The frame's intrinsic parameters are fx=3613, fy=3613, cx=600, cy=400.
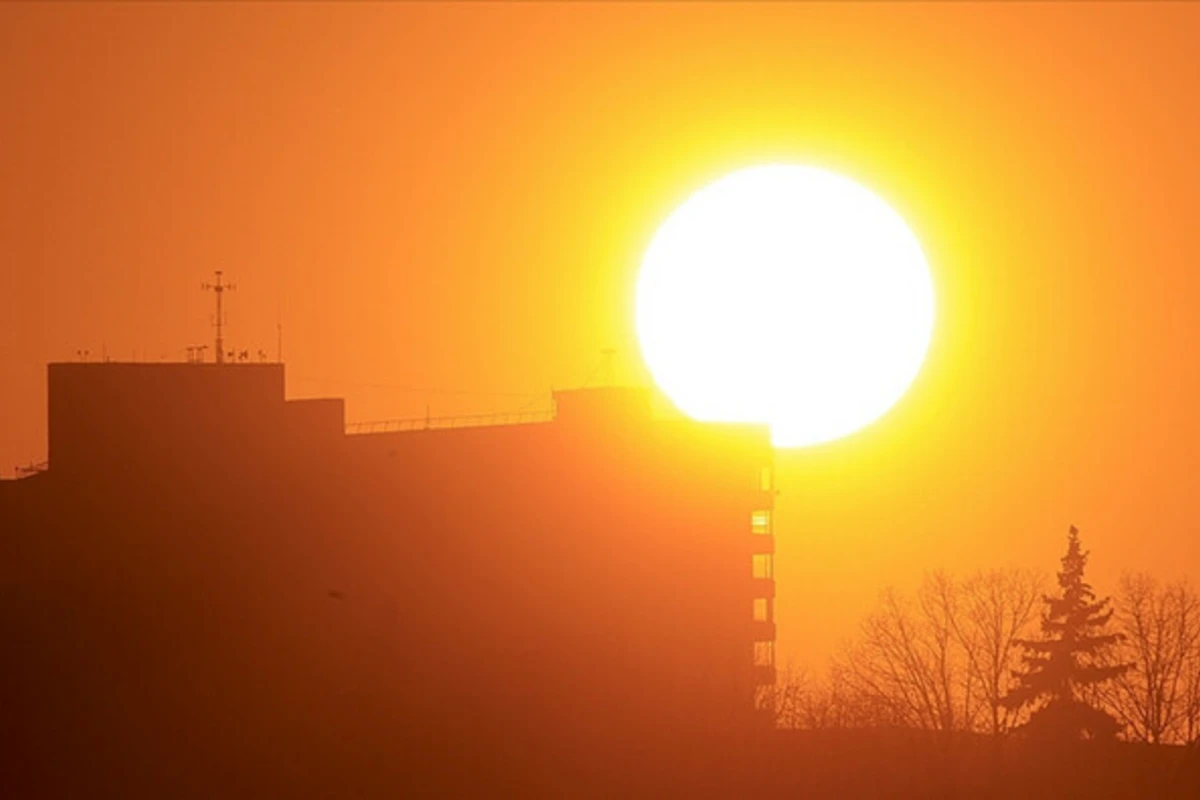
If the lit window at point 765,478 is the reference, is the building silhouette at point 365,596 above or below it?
below

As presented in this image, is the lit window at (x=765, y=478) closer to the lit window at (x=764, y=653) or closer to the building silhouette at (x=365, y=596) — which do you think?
the building silhouette at (x=365, y=596)

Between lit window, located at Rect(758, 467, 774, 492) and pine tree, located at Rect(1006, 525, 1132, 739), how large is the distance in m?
11.8

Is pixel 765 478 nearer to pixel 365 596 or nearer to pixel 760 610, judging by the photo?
pixel 760 610

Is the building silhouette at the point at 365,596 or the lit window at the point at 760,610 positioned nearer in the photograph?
the building silhouette at the point at 365,596

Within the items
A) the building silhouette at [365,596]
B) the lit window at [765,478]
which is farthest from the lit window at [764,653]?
the lit window at [765,478]

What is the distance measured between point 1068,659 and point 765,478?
49.6 ft

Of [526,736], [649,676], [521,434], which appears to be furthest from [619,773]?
[521,434]

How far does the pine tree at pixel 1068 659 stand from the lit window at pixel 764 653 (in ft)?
32.3

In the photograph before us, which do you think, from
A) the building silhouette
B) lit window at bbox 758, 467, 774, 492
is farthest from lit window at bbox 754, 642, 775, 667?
lit window at bbox 758, 467, 774, 492

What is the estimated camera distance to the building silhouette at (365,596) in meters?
114

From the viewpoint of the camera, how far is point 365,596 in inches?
4911

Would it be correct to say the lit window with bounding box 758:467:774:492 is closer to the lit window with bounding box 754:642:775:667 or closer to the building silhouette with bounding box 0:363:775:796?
the building silhouette with bounding box 0:363:775:796

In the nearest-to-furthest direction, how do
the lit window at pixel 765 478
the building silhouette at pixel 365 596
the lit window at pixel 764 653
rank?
the building silhouette at pixel 365 596
the lit window at pixel 764 653
the lit window at pixel 765 478

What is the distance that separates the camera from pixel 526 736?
115000mm
